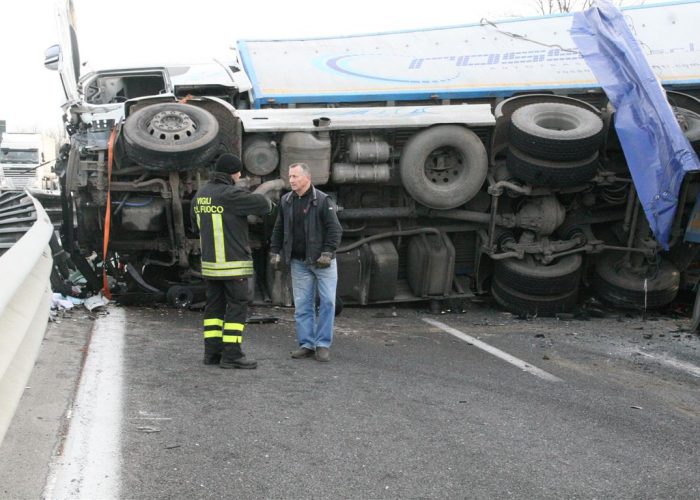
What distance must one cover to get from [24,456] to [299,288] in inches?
104

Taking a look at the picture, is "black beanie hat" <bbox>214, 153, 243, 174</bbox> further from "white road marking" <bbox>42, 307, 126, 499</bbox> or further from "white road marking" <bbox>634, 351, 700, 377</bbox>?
"white road marking" <bbox>634, 351, 700, 377</bbox>

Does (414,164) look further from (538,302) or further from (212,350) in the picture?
(212,350)

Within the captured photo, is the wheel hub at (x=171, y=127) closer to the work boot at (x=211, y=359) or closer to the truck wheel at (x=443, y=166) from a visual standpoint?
the truck wheel at (x=443, y=166)

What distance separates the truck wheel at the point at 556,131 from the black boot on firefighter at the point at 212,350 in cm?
366

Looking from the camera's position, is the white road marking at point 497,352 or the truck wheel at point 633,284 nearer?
the white road marking at point 497,352

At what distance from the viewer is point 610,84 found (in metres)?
7.22

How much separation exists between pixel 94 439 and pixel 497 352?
128 inches

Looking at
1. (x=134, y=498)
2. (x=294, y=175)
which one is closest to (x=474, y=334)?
(x=294, y=175)

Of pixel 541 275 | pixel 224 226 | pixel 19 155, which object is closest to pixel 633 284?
pixel 541 275

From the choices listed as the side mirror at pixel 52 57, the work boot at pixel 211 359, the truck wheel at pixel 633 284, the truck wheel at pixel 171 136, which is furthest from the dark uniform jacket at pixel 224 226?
the truck wheel at pixel 633 284

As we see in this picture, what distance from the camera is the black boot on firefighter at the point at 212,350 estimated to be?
5023 millimetres

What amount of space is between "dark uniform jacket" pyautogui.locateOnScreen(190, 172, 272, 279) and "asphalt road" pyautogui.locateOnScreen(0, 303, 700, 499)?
634mm

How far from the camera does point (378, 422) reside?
154 inches

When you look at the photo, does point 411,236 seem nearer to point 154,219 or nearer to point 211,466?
point 154,219
